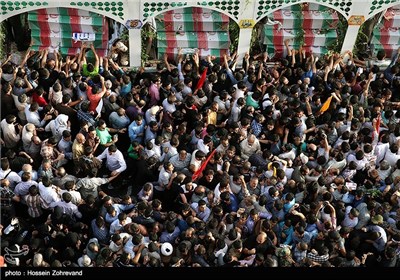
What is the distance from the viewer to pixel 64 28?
13172 mm

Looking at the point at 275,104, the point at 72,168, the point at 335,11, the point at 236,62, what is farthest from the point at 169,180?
the point at 335,11

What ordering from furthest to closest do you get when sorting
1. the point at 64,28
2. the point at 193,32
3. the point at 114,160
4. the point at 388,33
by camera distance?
the point at 388,33, the point at 193,32, the point at 64,28, the point at 114,160

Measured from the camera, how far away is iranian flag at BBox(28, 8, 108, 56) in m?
13.0

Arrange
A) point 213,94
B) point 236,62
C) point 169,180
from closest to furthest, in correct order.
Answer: point 169,180 < point 213,94 < point 236,62

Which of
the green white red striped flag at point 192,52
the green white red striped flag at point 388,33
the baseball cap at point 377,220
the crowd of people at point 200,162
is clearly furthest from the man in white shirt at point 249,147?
the green white red striped flag at point 388,33

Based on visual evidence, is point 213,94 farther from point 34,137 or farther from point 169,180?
point 34,137

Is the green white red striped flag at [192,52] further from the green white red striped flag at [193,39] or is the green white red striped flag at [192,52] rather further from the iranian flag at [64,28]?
the iranian flag at [64,28]

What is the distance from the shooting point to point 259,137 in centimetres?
1188

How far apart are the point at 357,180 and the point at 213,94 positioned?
3.26m

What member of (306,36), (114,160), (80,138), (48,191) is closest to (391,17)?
(306,36)

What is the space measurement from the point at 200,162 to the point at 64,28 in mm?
4348

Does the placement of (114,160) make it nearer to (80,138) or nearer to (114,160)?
(114,160)

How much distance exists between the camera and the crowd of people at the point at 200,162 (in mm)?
9758

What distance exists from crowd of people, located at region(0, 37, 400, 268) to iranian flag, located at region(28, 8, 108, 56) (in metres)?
0.32
